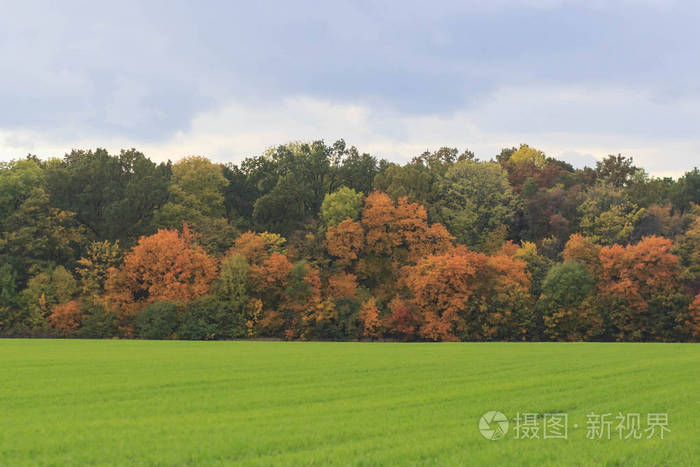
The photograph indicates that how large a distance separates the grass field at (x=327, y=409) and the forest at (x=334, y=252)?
29750 mm

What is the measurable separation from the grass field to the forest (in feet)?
97.6

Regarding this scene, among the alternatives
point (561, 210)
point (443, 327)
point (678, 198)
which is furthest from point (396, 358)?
point (678, 198)

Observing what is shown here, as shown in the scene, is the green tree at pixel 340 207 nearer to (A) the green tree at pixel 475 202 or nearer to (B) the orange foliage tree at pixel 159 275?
(A) the green tree at pixel 475 202

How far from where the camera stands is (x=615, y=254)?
189 feet

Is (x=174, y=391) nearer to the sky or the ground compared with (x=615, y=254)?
nearer to the ground

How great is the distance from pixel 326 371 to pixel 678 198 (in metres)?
64.1

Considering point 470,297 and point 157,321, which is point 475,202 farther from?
point 157,321

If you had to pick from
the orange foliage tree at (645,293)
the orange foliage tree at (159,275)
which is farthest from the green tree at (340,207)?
the orange foliage tree at (645,293)

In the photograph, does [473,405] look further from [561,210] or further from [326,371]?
[561,210]

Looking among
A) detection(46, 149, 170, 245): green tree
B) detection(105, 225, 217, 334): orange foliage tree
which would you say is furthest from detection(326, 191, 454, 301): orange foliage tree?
detection(46, 149, 170, 245): green tree

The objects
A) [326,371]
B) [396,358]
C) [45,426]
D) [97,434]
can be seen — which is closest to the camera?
[97,434]

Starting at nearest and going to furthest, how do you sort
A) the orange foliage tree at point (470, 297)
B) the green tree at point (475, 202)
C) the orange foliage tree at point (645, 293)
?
the orange foliage tree at point (645, 293) < the orange foliage tree at point (470, 297) < the green tree at point (475, 202)

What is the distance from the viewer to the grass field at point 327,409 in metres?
9.98

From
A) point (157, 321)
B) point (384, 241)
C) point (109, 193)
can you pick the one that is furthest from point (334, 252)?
point (109, 193)
